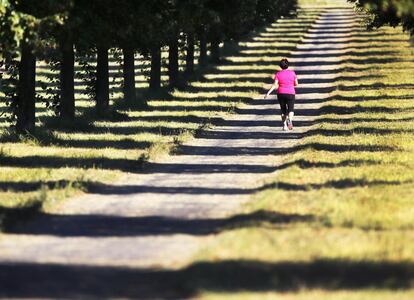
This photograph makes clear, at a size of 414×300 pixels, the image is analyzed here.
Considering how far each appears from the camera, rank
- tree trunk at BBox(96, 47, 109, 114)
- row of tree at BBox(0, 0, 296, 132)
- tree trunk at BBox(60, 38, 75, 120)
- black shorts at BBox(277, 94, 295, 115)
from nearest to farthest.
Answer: row of tree at BBox(0, 0, 296, 132), black shorts at BBox(277, 94, 295, 115), tree trunk at BBox(60, 38, 75, 120), tree trunk at BBox(96, 47, 109, 114)

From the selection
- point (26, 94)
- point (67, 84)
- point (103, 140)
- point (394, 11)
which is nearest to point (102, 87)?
point (67, 84)

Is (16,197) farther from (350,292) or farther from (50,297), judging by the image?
(350,292)

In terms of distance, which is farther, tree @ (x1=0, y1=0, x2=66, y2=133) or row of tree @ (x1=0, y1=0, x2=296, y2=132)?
row of tree @ (x1=0, y1=0, x2=296, y2=132)

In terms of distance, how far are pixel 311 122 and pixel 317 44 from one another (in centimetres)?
4668

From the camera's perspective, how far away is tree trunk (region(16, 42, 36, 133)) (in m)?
26.1

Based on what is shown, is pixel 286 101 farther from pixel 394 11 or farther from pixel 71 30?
pixel 71 30

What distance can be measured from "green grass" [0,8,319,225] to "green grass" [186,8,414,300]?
10.1 ft

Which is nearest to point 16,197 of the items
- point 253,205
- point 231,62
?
point 253,205

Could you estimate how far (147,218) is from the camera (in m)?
13.9

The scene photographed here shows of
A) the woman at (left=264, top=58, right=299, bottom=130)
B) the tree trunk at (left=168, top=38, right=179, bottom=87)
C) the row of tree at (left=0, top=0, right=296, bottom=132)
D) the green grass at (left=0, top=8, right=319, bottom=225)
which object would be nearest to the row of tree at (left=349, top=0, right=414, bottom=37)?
the woman at (left=264, top=58, right=299, bottom=130)

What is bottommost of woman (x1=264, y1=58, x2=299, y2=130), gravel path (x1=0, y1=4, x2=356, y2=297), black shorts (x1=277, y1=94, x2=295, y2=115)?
gravel path (x1=0, y1=4, x2=356, y2=297)

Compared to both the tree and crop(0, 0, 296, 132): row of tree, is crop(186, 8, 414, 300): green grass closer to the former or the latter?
crop(0, 0, 296, 132): row of tree

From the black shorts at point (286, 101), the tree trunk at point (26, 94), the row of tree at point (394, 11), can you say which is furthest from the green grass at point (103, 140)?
the row of tree at point (394, 11)

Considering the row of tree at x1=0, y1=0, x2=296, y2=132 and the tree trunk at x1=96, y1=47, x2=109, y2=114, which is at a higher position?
the row of tree at x1=0, y1=0, x2=296, y2=132
